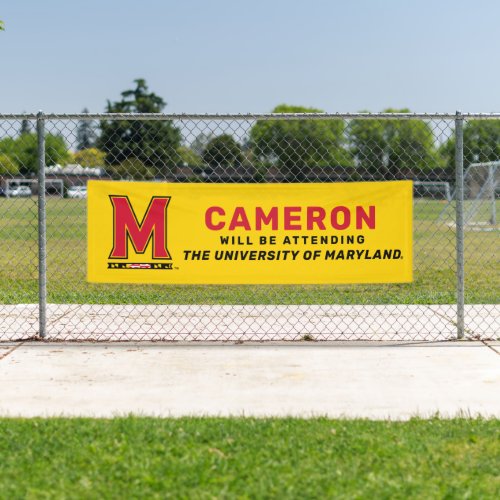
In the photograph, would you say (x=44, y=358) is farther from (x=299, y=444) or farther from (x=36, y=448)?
(x=299, y=444)

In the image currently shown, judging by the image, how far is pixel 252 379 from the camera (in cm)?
575

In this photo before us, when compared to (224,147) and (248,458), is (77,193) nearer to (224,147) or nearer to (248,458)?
(224,147)

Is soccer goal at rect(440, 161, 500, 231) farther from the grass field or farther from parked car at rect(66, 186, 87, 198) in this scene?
parked car at rect(66, 186, 87, 198)

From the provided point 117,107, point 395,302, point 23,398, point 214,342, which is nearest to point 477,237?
point 395,302

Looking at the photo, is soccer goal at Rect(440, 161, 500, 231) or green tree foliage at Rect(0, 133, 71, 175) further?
soccer goal at Rect(440, 161, 500, 231)

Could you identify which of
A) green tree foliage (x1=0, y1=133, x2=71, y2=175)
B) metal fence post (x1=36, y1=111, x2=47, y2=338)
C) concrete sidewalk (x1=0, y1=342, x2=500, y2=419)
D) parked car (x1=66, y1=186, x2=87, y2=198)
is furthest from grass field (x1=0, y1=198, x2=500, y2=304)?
concrete sidewalk (x1=0, y1=342, x2=500, y2=419)

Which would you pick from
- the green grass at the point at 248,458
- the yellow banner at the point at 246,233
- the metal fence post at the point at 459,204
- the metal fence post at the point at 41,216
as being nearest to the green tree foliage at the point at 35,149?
the metal fence post at the point at 41,216

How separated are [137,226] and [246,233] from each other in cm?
92

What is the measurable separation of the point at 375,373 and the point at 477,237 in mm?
17516

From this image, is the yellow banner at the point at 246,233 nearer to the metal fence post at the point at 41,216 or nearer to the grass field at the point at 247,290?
the metal fence post at the point at 41,216

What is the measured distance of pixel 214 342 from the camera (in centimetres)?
716

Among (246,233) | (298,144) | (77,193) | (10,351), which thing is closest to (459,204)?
(246,233)

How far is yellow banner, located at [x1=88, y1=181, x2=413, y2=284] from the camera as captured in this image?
7.10 metres

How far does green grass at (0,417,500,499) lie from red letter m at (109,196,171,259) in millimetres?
2640
